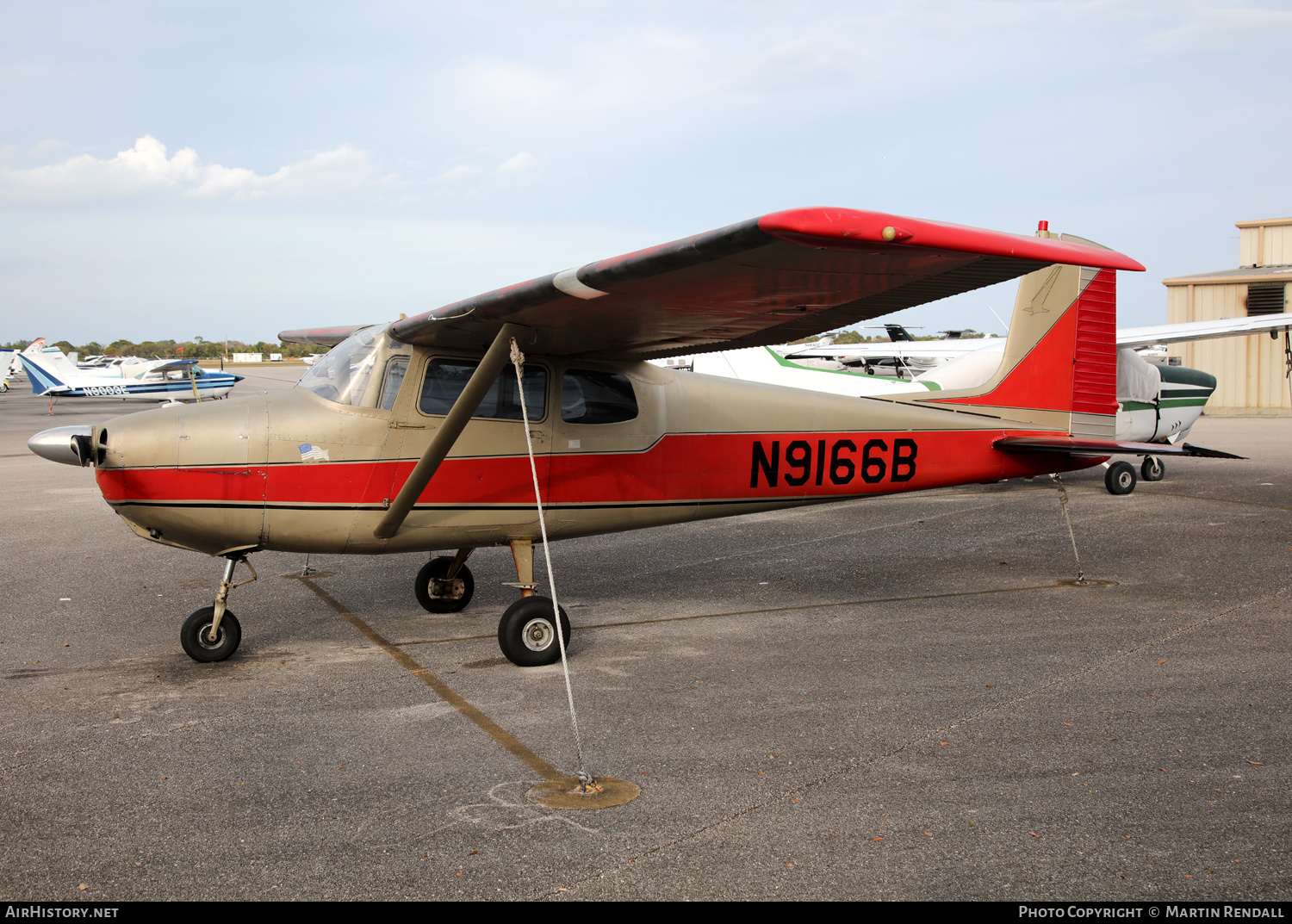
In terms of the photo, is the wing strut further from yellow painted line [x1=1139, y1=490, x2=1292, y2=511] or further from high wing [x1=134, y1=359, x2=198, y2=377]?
high wing [x1=134, y1=359, x2=198, y2=377]

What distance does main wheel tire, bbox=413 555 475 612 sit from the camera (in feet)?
24.3

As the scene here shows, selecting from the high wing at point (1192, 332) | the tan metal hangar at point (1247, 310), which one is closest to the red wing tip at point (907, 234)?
the high wing at point (1192, 332)

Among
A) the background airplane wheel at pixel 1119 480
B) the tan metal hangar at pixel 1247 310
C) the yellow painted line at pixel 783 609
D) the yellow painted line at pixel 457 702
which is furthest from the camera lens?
the tan metal hangar at pixel 1247 310

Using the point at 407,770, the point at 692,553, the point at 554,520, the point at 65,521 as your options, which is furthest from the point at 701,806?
the point at 65,521

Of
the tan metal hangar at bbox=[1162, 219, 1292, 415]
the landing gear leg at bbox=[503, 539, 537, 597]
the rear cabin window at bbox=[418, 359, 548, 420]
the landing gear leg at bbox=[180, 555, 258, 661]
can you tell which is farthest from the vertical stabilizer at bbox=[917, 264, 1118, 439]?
the tan metal hangar at bbox=[1162, 219, 1292, 415]

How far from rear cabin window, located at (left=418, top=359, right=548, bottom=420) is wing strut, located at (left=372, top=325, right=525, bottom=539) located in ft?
0.77

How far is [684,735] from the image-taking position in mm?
4633

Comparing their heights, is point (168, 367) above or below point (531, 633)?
above

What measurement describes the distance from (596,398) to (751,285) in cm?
215

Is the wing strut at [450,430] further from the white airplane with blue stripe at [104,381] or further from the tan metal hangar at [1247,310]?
the white airplane with blue stripe at [104,381]

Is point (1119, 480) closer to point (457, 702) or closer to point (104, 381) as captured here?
point (457, 702)

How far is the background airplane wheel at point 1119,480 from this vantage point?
1397cm

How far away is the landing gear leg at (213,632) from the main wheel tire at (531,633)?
5.62ft

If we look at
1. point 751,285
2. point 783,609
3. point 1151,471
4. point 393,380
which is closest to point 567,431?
point 393,380
